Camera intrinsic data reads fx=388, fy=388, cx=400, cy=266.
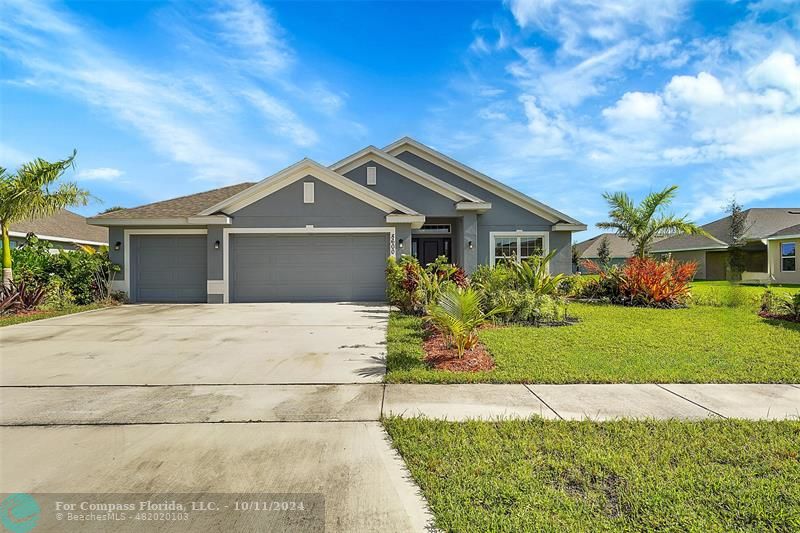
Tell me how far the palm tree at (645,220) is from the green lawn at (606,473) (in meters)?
13.7

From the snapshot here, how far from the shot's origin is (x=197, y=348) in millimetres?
6922

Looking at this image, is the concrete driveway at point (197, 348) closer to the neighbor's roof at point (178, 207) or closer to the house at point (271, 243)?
the house at point (271, 243)

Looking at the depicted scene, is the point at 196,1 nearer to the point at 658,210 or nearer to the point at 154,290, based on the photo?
the point at 154,290

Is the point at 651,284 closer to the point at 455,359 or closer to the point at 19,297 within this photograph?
the point at 455,359

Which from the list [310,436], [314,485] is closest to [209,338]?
[310,436]

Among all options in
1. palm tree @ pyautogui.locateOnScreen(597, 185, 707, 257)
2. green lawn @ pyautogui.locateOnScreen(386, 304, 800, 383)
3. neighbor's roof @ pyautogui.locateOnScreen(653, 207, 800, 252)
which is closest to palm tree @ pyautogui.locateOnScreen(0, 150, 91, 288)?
green lawn @ pyautogui.locateOnScreen(386, 304, 800, 383)

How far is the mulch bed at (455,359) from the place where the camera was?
5.58 metres

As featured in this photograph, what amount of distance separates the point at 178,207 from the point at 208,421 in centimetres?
1314

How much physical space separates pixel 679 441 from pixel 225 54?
41.4 feet

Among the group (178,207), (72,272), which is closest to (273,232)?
(178,207)

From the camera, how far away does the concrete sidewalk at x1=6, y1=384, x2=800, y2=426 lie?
3953 mm

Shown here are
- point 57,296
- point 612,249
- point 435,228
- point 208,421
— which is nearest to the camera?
point 208,421

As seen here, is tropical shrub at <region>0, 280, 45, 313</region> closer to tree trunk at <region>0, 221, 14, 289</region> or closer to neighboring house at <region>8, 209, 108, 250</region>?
tree trunk at <region>0, 221, 14, 289</region>

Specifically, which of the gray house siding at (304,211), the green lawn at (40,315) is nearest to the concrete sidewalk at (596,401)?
the gray house siding at (304,211)
